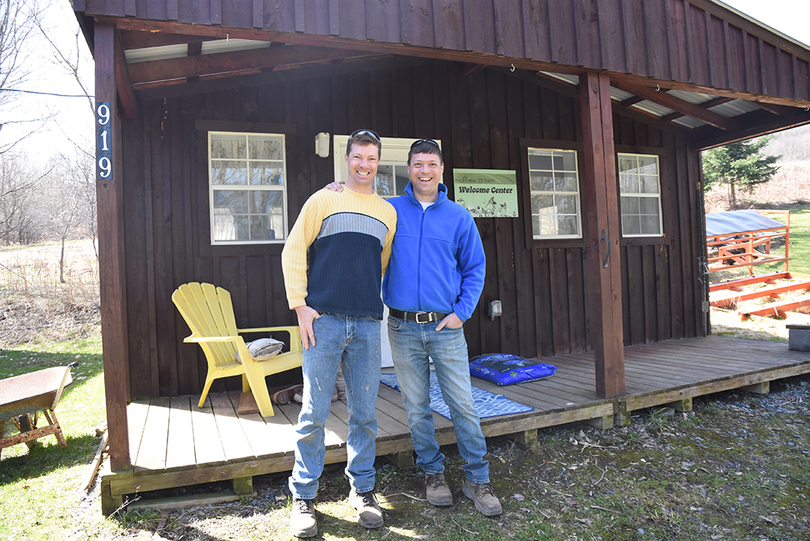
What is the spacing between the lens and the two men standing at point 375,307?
2.21 m

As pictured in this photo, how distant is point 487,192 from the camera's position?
203 inches

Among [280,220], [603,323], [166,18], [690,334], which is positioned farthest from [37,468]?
[690,334]

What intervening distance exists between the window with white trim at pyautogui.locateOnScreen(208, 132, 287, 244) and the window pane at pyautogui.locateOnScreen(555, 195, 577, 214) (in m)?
3.03

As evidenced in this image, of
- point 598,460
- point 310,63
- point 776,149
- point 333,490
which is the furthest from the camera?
point 776,149

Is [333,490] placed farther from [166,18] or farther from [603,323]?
[166,18]

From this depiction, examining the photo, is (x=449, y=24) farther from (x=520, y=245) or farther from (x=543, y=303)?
(x=543, y=303)

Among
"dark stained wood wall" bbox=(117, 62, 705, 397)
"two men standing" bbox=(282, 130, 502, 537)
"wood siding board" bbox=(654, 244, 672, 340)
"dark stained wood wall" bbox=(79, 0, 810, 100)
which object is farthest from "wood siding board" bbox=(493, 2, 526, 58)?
"wood siding board" bbox=(654, 244, 672, 340)

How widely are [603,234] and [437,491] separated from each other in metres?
2.12

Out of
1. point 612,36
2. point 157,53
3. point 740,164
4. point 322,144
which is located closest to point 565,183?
point 612,36

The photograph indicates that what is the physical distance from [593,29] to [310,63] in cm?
230

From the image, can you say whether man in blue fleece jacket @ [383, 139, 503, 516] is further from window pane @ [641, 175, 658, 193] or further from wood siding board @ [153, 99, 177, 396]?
window pane @ [641, 175, 658, 193]

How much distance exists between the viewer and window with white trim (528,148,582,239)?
5.45 meters

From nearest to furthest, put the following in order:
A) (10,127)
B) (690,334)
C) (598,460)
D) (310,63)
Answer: (598,460)
(310,63)
(690,334)
(10,127)

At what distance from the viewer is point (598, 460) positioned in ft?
10.2
